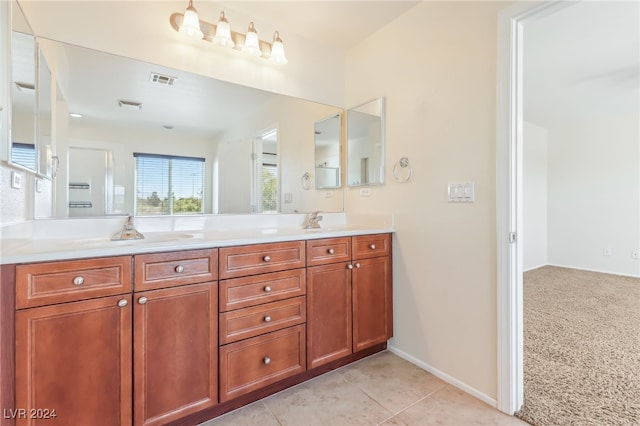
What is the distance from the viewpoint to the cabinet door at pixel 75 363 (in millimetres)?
1003

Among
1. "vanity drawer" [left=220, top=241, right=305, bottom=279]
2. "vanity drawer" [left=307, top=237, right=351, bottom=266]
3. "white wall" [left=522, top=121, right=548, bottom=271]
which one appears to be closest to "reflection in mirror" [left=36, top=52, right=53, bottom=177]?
"vanity drawer" [left=220, top=241, right=305, bottom=279]

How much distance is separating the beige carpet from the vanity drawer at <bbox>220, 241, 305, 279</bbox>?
4.56 feet

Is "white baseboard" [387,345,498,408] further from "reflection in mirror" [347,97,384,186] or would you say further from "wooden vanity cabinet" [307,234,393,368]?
"reflection in mirror" [347,97,384,186]

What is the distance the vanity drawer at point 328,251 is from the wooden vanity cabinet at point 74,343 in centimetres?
91

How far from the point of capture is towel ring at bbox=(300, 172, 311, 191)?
2398 mm

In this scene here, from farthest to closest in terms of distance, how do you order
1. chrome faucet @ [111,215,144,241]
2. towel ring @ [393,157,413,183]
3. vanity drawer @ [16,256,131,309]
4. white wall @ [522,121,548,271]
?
1. white wall @ [522,121,548,271]
2. towel ring @ [393,157,413,183]
3. chrome faucet @ [111,215,144,241]
4. vanity drawer @ [16,256,131,309]

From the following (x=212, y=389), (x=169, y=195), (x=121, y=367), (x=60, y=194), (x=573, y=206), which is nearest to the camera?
(x=121, y=367)

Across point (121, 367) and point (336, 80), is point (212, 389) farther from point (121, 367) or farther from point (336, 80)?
point (336, 80)

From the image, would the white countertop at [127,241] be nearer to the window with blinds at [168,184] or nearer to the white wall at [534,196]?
the window with blinds at [168,184]

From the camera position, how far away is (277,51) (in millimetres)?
2059

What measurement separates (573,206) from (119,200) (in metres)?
6.16

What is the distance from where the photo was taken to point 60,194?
1.54 metres

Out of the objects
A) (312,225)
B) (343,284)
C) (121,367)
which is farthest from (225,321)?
(312,225)

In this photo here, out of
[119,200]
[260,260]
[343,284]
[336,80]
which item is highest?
[336,80]
